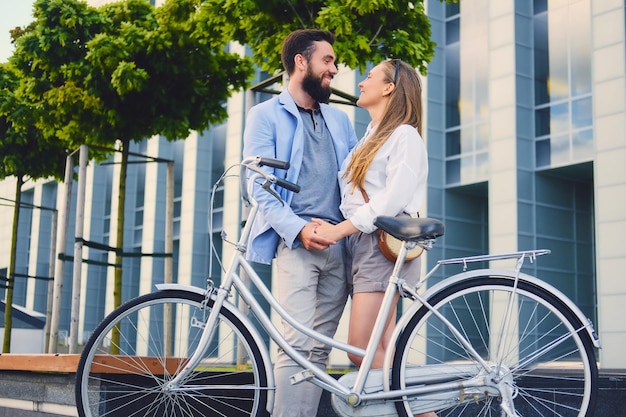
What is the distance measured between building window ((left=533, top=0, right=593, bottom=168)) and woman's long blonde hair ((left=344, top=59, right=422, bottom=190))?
16702 mm

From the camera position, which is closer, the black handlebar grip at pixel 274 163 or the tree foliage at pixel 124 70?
the black handlebar grip at pixel 274 163

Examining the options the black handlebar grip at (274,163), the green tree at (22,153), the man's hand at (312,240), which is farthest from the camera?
the green tree at (22,153)

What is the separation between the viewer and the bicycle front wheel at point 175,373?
376cm

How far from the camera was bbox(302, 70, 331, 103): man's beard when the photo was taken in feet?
13.7

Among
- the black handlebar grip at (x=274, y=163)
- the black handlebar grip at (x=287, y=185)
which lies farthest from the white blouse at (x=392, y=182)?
the black handlebar grip at (x=274, y=163)

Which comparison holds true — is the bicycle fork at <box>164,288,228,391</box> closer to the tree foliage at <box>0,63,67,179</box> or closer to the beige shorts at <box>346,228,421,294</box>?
the beige shorts at <box>346,228,421,294</box>

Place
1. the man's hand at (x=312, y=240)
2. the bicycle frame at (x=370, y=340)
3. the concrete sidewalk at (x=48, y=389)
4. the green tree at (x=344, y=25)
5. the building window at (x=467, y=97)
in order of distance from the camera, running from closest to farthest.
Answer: the bicycle frame at (x=370, y=340) < the man's hand at (x=312, y=240) < the concrete sidewalk at (x=48, y=389) < the green tree at (x=344, y=25) < the building window at (x=467, y=97)

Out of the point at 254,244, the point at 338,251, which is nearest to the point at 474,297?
the point at 338,251

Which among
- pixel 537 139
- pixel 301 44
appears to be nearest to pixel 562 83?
pixel 537 139

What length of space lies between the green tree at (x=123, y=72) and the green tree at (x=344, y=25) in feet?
3.58

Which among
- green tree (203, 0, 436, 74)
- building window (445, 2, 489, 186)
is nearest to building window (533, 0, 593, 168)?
building window (445, 2, 489, 186)

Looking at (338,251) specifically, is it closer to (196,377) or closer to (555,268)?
(196,377)

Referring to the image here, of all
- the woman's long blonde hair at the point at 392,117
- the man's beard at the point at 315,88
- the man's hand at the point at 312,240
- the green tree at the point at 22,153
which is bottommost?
the man's hand at the point at 312,240

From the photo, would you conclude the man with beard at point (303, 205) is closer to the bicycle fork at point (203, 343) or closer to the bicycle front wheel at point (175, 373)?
the bicycle front wheel at point (175, 373)
